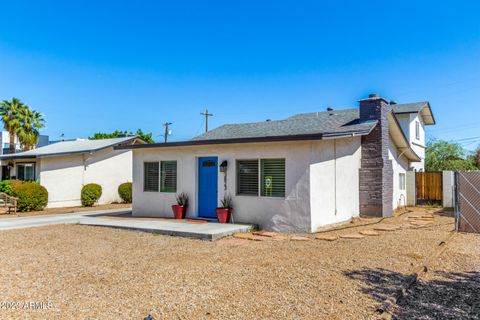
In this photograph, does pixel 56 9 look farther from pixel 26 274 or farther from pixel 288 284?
pixel 288 284

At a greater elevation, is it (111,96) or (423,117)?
(111,96)

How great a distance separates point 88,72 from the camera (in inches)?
862

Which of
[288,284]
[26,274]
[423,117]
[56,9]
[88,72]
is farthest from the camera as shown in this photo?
[423,117]

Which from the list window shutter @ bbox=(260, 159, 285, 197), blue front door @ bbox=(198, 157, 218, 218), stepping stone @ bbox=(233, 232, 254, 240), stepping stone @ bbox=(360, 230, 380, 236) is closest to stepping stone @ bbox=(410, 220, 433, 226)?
stepping stone @ bbox=(360, 230, 380, 236)

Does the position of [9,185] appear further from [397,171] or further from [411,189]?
[411,189]

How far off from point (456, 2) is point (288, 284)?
1268 centimetres

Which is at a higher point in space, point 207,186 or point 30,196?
point 207,186

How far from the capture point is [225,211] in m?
10.4

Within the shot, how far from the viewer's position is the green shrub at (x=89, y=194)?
59.0 ft

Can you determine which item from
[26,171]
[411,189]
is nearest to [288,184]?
[411,189]

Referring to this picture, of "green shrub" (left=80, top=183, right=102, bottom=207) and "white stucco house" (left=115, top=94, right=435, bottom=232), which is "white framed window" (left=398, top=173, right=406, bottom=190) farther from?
"green shrub" (left=80, top=183, right=102, bottom=207)

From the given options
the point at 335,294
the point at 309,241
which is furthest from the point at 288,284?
the point at 309,241

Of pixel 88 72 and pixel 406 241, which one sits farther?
pixel 88 72

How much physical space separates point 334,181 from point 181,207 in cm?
530
